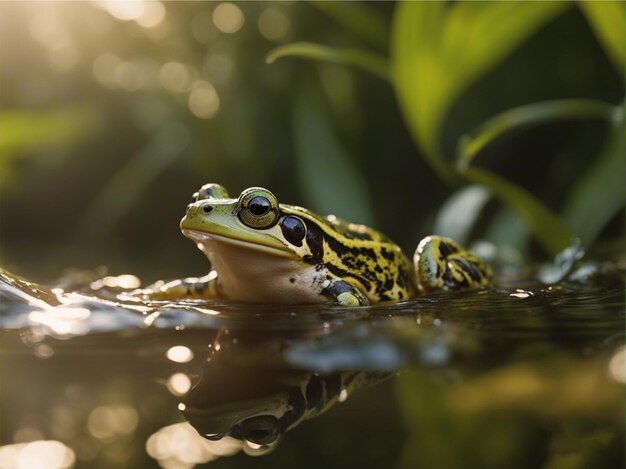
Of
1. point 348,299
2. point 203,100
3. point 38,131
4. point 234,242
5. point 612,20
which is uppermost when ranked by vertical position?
point 203,100

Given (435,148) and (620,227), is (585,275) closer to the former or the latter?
(435,148)

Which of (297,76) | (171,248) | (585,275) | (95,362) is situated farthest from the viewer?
(171,248)

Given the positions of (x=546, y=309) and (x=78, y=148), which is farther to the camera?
(x=78, y=148)

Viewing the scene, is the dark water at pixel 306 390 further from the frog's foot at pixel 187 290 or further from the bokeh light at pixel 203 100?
the bokeh light at pixel 203 100

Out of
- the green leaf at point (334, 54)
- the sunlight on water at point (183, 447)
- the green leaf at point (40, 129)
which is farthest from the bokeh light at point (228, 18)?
the sunlight on water at point (183, 447)

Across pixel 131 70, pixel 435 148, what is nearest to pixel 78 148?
pixel 131 70

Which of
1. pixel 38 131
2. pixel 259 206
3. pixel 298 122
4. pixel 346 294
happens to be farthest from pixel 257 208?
pixel 38 131

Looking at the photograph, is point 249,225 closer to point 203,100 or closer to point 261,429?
point 261,429
